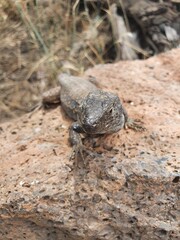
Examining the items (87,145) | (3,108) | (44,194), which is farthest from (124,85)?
(3,108)

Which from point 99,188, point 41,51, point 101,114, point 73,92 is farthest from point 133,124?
point 41,51

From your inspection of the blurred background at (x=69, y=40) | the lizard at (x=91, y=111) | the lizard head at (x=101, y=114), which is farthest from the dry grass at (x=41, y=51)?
the lizard head at (x=101, y=114)

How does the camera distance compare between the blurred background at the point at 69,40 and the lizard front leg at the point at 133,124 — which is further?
the blurred background at the point at 69,40

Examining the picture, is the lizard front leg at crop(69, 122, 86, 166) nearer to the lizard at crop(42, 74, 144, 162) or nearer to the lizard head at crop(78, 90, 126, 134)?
the lizard at crop(42, 74, 144, 162)

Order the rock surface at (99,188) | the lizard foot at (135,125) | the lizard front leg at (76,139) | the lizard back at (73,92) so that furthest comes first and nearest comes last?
the lizard back at (73,92)
the lizard foot at (135,125)
the lizard front leg at (76,139)
the rock surface at (99,188)

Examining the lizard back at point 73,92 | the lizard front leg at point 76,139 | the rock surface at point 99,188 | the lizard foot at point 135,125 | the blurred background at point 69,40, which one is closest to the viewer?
the rock surface at point 99,188

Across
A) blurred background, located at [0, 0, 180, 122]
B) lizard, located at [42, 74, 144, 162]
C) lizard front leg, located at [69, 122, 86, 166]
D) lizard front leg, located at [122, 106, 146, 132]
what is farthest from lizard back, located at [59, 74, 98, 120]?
blurred background, located at [0, 0, 180, 122]

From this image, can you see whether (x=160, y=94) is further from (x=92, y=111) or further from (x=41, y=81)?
(x=41, y=81)

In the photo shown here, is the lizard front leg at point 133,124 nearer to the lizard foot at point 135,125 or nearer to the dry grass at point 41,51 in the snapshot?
the lizard foot at point 135,125
